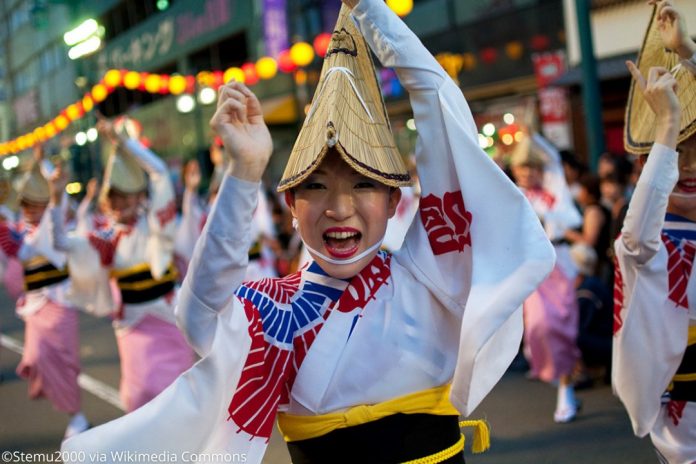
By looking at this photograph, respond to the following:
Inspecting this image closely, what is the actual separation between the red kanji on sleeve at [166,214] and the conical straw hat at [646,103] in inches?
140

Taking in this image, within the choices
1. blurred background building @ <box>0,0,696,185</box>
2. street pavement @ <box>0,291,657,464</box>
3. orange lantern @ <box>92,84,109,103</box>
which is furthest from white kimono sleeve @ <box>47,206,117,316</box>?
orange lantern @ <box>92,84,109,103</box>

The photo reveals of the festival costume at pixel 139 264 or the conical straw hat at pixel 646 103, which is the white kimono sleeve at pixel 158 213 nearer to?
the festival costume at pixel 139 264

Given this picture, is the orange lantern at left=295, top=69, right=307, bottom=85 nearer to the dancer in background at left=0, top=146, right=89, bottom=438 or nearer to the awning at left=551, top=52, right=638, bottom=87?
the awning at left=551, top=52, right=638, bottom=87

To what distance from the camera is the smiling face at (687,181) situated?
2982mm

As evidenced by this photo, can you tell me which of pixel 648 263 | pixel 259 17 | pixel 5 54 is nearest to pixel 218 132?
pixel 648 263

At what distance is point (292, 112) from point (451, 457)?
1872cm

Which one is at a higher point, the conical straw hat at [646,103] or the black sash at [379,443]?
the conical straw hat at [646,103]

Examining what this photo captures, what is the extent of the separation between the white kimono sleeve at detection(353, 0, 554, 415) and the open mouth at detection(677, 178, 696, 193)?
3.07 feet

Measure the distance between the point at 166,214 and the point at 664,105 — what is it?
3.97 m

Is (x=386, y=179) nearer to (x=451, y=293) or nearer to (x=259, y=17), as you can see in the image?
(x=451, y=293)

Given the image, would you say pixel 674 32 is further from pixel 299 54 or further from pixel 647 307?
pixel 299 54

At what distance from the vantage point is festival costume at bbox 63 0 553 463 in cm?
226

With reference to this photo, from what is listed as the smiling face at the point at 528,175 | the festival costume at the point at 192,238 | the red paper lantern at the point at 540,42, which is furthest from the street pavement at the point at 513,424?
the red paper lantern at the point at 540,42

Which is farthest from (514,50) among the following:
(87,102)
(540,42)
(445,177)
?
(445,177)
